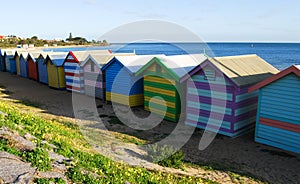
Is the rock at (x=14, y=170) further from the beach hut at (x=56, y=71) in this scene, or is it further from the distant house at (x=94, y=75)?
the beach hut at (x=56, y=71)

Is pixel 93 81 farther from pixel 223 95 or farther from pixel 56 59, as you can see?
pixel 223 95

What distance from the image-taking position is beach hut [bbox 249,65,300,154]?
11562mm

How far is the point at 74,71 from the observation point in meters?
23.6

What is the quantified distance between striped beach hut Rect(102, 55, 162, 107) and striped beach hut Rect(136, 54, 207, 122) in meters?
0.99

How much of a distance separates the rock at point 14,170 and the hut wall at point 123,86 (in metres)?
12.3

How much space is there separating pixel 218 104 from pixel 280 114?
2.83 m

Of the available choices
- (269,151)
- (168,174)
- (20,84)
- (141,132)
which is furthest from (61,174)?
(20,84)

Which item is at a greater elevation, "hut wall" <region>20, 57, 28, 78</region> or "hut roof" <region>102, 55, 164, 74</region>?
"hut roof" <region>102, 55, 164, 74</region>

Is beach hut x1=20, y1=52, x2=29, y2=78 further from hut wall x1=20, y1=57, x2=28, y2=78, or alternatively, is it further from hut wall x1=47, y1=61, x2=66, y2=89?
hut wall x1=47, y1=61, x2=66, y2=89

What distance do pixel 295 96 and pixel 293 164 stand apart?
269 centimetres

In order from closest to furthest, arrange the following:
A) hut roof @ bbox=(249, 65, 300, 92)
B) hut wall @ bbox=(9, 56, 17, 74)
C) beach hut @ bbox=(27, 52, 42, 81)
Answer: hut roof @ bbox=(249, 65, 300, 92) < beach hut @ bbox=(27, 52, 42, 81) < hut wall @ bbox=(9, 56, 17, 74)

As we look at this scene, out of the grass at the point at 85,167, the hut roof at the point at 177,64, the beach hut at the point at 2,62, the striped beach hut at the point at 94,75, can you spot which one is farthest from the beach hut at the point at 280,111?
the beach hut at the point at 2,62

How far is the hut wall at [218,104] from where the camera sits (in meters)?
13.3

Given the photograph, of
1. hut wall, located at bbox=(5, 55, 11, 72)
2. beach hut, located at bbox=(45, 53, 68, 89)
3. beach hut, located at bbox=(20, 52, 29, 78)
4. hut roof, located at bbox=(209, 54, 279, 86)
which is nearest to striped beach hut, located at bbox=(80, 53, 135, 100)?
beach hut, located at bbox=(45, 53, 68, 89)
